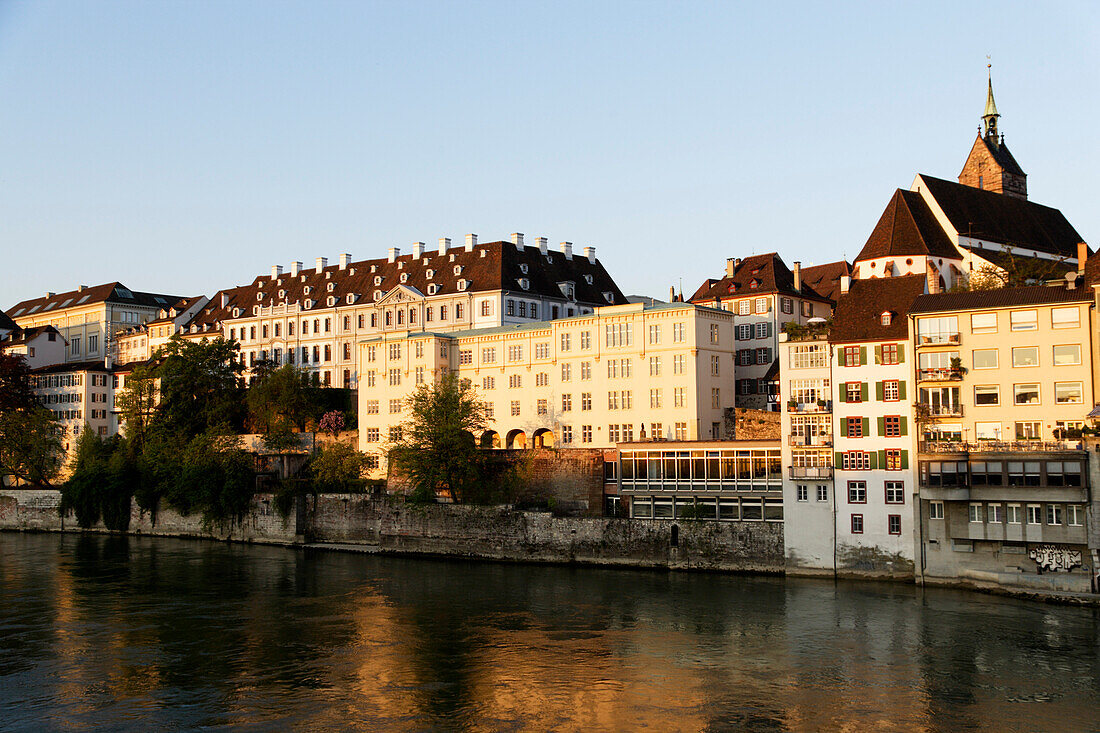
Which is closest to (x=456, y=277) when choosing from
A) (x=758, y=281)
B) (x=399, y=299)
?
(x=399, y=299)

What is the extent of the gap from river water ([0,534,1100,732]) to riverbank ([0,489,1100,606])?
2.10 metres

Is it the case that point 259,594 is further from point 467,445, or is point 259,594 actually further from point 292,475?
point 292,475

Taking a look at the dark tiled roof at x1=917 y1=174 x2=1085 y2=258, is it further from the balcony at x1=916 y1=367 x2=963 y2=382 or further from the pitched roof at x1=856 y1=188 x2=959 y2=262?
the balcony at x1=916 y1=367 x2=963 y2=382

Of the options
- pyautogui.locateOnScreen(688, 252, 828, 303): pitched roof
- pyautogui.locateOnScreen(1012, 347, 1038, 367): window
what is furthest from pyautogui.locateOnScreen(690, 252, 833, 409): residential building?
pyautogui.locateOnScreen(1012, 347, 1038, 367): window

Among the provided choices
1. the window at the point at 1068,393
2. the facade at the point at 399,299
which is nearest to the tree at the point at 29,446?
the facade at the point at 399,299

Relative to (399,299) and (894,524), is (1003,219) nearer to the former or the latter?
(894,524)

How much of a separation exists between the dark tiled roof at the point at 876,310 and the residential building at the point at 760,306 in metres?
25.2

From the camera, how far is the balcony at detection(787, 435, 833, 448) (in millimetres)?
65688

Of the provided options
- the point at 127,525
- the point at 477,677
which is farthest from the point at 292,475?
the point at 477,677

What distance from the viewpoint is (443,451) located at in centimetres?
8038

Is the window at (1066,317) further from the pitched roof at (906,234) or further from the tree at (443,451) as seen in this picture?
the tree at (443,451)

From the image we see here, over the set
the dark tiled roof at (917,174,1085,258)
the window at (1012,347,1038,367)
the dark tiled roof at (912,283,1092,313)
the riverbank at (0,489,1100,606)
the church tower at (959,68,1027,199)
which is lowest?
the riverbank at (0,489,1100,606)

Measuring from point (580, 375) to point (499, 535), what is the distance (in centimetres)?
1603

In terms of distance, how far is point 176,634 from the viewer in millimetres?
51500
